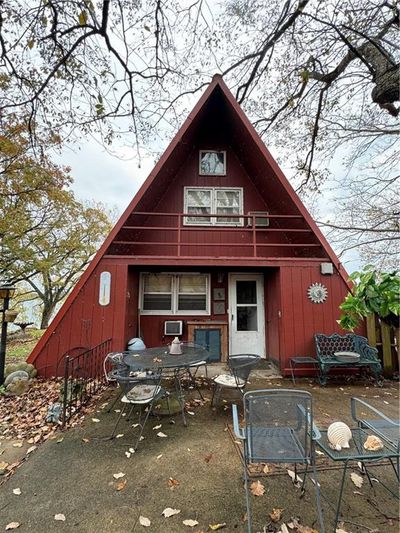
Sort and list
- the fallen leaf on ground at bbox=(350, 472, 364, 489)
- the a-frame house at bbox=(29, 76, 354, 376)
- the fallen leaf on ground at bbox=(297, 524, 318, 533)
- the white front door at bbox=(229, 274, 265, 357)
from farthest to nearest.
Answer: the white front door at bbox=(229, 274, 265, 357)
the a-frame house at bbox=(29, 76, 354, 376)
the fallen leaf on ground at bbox=(350, 472, 364, 489)
the fallen leaf on ground at bbox=(297, 524, 318, 533)

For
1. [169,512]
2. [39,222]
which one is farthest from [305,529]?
[39,222]

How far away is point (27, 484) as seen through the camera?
8.09 ft

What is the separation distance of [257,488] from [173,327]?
188 inches

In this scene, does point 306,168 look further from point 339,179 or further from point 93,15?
point 93,15

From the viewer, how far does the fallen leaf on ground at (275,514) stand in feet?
6.41

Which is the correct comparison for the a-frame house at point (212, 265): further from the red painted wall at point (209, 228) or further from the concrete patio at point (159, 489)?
the concrete patio at point (159, 489)

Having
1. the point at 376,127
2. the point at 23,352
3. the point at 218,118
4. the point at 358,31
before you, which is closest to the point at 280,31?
the point at 358,31

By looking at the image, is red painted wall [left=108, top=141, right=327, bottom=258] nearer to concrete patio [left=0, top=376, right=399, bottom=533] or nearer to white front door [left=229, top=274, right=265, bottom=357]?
white front door [left=229, top=274, right=265, bottom=357]

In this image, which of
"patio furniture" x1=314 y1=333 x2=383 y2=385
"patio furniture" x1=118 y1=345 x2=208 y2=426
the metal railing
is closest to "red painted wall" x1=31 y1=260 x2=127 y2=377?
the metal railing

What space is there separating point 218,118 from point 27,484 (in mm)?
8393

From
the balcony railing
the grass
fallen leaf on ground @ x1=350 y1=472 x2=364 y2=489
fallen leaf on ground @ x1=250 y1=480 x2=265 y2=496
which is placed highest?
the balcony railing

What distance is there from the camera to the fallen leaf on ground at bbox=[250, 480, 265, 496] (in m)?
2.21

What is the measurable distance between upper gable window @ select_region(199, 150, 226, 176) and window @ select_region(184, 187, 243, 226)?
532 mm

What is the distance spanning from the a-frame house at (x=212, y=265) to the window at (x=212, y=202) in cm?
3
